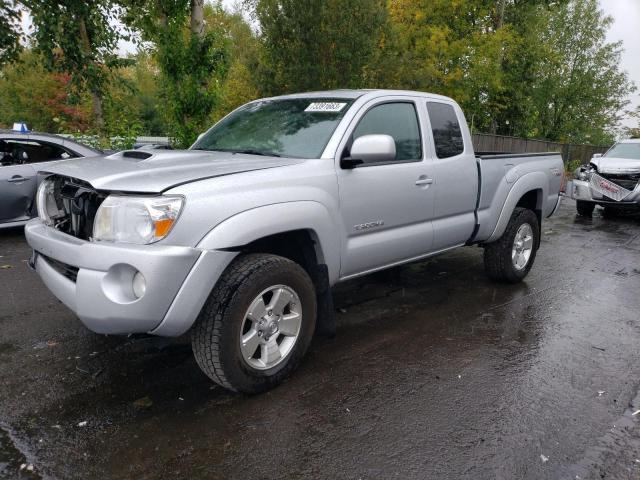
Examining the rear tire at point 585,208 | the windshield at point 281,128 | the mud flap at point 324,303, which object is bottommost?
the rear tire at point 585,208

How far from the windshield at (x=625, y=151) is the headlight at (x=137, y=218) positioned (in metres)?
11.5

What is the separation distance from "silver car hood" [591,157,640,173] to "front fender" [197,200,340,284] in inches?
373

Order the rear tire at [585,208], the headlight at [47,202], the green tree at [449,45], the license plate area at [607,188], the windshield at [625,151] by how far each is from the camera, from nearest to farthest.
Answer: the headlight at [47,202]
the license plate area at [607,188]
the rear tire at [585,208]
the windshield at [625,151]
the green tree at [449,45]

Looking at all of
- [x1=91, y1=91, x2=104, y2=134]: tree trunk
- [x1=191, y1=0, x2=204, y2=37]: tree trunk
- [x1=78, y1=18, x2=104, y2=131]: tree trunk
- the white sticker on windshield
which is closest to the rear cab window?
[x1=78, y1=18, x2=104, y2=131]: tree trunk

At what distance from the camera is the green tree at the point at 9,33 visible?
35.0 ft

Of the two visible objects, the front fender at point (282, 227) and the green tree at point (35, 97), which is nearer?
the front fender at point (282, 227)

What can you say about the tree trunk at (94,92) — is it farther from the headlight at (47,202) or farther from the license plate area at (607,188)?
the license plate area at (607,188)

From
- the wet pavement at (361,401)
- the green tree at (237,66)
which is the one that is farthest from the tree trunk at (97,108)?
the wet pavement at (361,401)

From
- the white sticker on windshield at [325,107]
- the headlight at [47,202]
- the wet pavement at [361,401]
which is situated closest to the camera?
the wet pavement at [361,401]

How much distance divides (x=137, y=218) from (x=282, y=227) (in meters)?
0.83

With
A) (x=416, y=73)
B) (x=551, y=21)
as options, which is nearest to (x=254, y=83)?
(x=416, y=73)

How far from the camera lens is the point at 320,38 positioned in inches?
469

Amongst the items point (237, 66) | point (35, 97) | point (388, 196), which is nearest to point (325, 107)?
point (388, 196)

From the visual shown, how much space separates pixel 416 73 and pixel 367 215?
12296 mm
